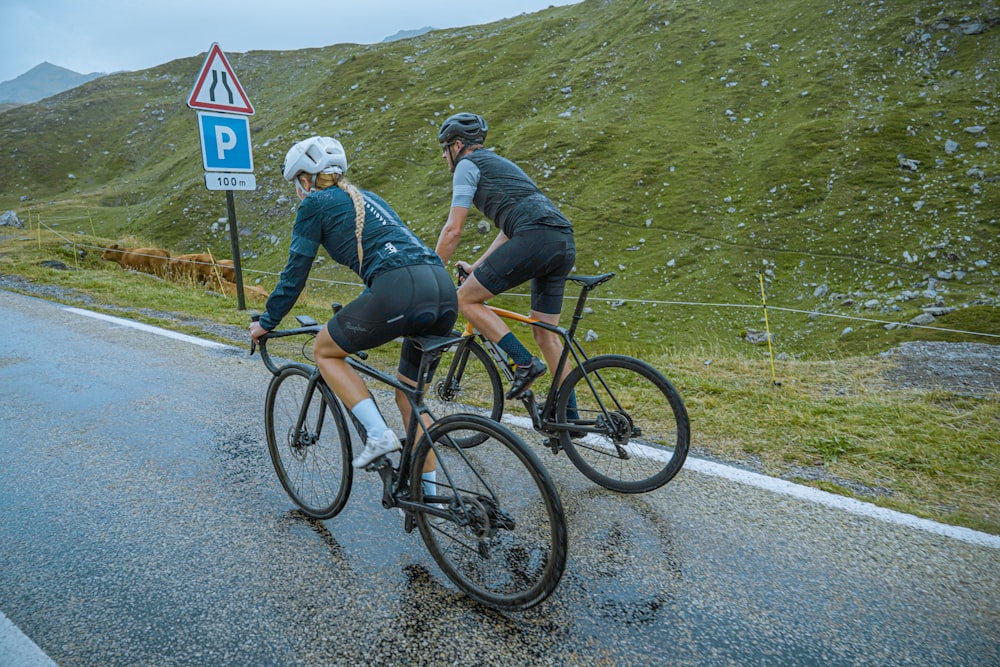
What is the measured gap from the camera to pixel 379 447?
3.15 meters

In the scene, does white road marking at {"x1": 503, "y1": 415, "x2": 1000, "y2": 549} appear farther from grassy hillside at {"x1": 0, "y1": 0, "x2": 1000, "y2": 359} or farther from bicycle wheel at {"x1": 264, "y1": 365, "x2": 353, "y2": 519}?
grassy hillside at {"x1": 0, "y1": 0, "x2": 1000, "y2": 359}

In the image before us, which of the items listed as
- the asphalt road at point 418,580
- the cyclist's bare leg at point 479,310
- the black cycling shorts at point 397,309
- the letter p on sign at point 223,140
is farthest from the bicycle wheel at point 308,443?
the letter p on sign at point 223,140

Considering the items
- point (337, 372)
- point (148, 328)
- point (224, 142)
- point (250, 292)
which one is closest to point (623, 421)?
point (337, 372)

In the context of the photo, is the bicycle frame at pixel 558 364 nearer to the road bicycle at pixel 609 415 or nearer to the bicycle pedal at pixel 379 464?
the road bicycle at pixel 609 415

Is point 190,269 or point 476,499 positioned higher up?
point 476,499

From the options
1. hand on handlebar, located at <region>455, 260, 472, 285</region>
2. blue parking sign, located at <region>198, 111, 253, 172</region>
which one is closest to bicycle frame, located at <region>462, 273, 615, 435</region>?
hand on handlebar, located at <region>455, 260, 472, 285</region>

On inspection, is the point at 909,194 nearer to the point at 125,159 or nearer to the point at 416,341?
the point at 416,341

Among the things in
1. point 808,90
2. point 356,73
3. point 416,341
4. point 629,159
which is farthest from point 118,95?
point 416,341

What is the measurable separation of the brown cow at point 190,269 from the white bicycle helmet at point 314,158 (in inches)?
504

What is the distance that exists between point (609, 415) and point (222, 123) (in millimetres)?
8291

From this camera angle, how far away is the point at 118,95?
3132 inches

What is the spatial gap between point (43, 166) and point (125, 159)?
9238mm

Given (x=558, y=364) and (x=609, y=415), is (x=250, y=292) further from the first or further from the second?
(x=609, y=415)

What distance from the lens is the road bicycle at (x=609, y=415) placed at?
13.2ft
